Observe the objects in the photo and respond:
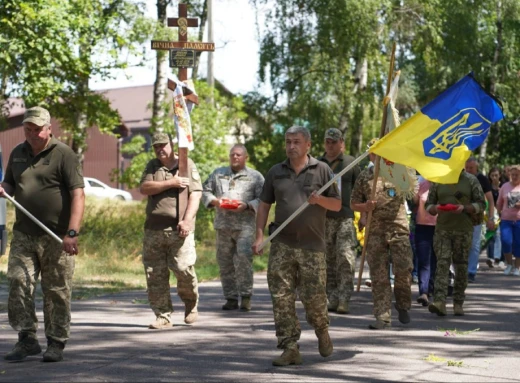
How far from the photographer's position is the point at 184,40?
1341 centimetres

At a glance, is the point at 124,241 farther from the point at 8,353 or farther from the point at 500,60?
the point at 500,60

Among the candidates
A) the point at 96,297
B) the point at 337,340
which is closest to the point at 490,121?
the point at 337,340

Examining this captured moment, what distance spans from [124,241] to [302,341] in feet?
39.7

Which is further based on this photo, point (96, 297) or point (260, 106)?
point (260, 106)

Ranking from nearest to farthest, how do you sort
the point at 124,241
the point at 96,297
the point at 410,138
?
the point at 410,138
the point at 96,297
the point at 124,241

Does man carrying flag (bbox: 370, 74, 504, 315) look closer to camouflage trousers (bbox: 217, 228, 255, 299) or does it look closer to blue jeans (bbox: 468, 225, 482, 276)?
camouflage trousers (bbox: 217, 228, 255, 299)

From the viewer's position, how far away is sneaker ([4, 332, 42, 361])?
8945 mm

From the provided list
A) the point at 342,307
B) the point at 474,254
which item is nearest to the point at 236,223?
the point at 342,307

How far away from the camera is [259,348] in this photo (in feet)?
32.6

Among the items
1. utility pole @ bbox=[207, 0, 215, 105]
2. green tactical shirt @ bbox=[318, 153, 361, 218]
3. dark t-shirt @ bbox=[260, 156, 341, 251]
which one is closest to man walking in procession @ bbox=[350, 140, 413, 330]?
green tactical shirt @ bbox=[318, 153, 361, 218]

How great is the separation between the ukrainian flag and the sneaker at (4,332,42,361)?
320cm

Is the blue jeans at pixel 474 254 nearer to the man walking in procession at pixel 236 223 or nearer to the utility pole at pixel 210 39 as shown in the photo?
the man walking in procession at pixel 236 223

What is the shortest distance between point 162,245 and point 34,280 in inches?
91.1

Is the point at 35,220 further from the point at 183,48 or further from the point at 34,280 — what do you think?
the point at 183,48
